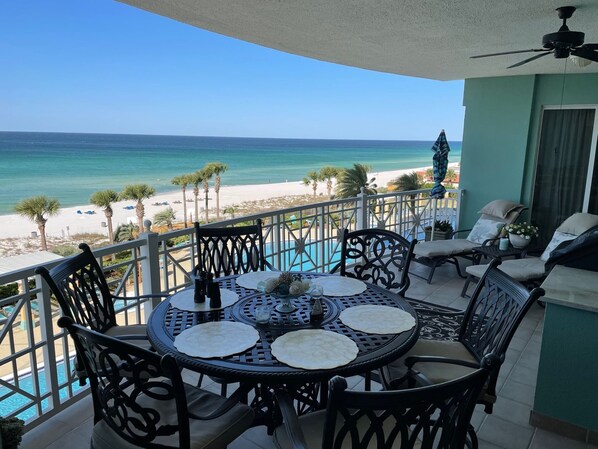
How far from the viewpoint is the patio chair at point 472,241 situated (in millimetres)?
4785

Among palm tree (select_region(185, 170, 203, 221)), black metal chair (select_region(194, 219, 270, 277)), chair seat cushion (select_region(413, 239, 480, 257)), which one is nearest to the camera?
black metal chair (select_region(194, 219, 270, 277))

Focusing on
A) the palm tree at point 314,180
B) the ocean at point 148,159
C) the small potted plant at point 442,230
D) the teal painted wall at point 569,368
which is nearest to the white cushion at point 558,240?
the small potted plant at point 442,230

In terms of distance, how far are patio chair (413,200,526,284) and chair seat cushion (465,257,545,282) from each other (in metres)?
0.57

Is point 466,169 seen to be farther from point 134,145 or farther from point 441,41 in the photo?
point 134,145

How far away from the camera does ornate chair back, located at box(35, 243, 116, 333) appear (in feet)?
6.23

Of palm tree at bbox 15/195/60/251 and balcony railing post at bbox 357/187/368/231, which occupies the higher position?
balcony railing post at bbox 357/187/368/231

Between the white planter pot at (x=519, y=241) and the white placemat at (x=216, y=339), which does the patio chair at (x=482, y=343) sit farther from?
the white planter pot at (x=519, y=241)

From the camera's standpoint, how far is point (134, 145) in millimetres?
31125

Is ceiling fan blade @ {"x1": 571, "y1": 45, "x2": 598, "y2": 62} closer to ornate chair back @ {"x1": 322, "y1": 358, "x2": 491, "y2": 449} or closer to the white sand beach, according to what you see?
ornate chair back @ {"x1": 322, "y1": 358, "x2": 491, "y2": 449}

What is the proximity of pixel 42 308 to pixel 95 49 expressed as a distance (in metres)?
29.3

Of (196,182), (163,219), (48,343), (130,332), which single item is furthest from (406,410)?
(196,182)

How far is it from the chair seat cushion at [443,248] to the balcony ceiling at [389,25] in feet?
6.93

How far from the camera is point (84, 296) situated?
2.13 m

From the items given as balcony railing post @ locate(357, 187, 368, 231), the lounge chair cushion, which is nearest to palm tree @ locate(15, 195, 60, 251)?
balcony railing post @ locate(357, 187, 368, 231)
